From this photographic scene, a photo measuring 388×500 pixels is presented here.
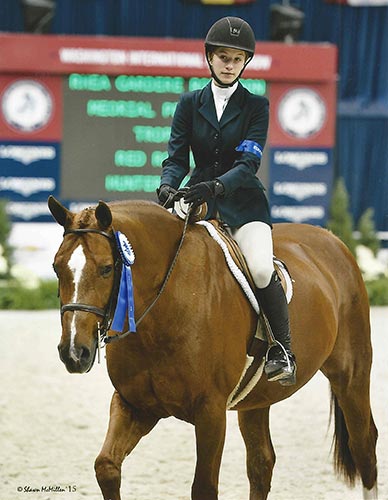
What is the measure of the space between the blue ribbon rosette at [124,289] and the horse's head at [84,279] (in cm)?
3

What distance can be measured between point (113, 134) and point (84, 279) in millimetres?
8274

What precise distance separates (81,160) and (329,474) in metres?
6.62

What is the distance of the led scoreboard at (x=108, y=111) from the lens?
1126cm

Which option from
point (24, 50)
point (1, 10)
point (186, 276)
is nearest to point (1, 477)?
point (186, 276)

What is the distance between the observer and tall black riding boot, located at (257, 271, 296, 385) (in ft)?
12.8

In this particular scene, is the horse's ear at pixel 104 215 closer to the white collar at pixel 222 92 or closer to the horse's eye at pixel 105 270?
the horse's eye at pixel 105 270

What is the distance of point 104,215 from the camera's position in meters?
3.23

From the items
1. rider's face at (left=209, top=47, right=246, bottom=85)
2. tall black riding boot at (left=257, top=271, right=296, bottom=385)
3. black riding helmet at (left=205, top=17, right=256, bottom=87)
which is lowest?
tall black riding boot at (left=257, top=271, right=296, bottom=385)

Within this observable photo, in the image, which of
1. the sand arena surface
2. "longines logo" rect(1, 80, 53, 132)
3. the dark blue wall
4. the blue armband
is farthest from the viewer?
the dark blue wall

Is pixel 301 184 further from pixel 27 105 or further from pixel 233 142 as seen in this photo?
pixel 233 142

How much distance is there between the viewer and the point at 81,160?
11.3 m

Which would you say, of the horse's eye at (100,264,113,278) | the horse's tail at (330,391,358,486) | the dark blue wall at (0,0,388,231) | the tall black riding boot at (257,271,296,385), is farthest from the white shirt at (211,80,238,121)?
the dark blue wall at (0,0,388,231)

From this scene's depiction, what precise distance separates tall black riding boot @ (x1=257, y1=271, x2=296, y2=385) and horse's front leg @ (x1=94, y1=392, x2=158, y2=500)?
54 cm

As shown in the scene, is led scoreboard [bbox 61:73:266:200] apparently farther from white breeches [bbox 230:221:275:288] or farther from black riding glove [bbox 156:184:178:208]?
black riding glove [bbox 156:184:178:208]
